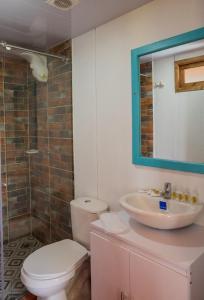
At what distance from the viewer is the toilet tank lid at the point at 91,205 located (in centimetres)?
190

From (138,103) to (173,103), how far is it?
0.26 metres

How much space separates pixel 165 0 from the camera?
1570 mm

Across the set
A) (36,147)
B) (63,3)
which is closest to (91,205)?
(36,147)

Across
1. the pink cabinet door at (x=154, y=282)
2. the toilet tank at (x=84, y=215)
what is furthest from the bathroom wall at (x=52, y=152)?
the pink cabinet door at (x=154, y=282)

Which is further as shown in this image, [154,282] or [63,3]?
[63,3]

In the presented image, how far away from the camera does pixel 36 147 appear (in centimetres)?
269

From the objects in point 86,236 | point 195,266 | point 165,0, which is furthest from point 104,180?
point 165,0

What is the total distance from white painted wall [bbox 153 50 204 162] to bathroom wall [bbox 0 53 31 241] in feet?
4.97


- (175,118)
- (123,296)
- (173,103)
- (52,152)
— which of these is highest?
(173,103)

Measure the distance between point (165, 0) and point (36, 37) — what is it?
1.23 meters

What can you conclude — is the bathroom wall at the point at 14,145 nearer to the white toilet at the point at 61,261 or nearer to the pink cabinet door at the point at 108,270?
the white toilet at the point at 61,261

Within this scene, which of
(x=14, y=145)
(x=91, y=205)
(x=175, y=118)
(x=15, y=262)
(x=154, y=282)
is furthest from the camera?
(x=14, y=145)

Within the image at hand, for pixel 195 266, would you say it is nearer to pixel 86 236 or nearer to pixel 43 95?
pixel 86 236

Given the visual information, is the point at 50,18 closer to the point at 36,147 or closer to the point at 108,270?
the point at 36,147
